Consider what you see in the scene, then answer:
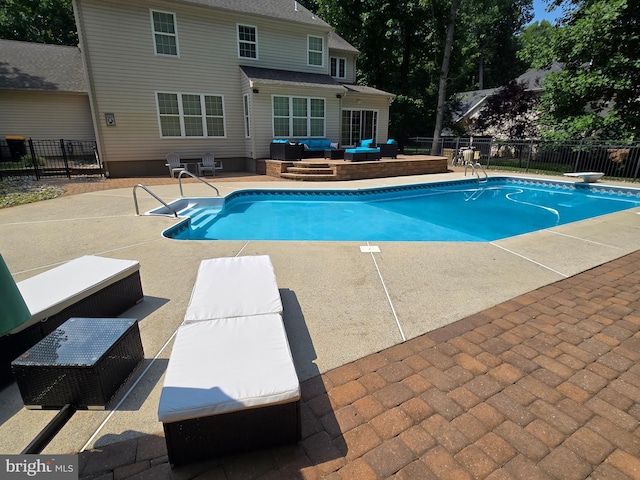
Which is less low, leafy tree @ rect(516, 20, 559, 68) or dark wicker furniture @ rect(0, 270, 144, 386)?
leafy tree @ rect(516, 20, 559, 68)

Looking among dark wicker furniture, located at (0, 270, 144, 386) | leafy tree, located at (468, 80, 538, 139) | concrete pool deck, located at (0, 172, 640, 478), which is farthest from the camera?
leafy tree, located at (468, 80, 538, 139)

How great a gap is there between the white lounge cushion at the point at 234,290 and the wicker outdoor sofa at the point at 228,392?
7.8 inches

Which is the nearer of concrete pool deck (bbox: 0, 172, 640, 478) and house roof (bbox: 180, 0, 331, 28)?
concrete pool deck (bbox: 0, 172, 640, 478)

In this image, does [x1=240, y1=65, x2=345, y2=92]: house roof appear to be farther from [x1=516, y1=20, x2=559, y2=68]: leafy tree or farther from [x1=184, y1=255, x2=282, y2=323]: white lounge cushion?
[x1=184, y1=255, x2=282, y2=323]: white lounge cushion

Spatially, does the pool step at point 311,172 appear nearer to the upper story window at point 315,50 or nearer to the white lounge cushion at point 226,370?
the upper story window at point 315,50

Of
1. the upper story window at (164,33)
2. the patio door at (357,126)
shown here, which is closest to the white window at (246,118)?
the upper story window at (164,33)

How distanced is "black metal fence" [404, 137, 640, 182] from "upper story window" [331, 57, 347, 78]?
7.11m

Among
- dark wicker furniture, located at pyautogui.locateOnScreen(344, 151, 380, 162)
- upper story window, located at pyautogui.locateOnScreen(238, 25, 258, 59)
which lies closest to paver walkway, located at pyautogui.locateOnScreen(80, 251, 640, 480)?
dark wicker furniture, located at pyautogui.locateOnScreen(344, 151, 380, 162)

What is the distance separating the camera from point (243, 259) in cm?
363

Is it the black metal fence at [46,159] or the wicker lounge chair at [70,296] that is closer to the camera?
the wicker lounge chair at [70,296]

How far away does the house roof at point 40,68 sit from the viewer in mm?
16062

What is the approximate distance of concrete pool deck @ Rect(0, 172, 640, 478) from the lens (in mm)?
1837

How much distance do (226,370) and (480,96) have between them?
34.5 metres

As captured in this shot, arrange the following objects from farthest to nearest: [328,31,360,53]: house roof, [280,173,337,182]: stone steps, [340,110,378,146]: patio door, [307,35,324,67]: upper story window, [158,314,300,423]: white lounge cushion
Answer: [328,31,360,53]: house roof, [340,110,378,146]: patio door, [307,35,324,67]: upper story window, [280,173,337,182]: stone steps, [158,314,300,423]: white lounge cushion
